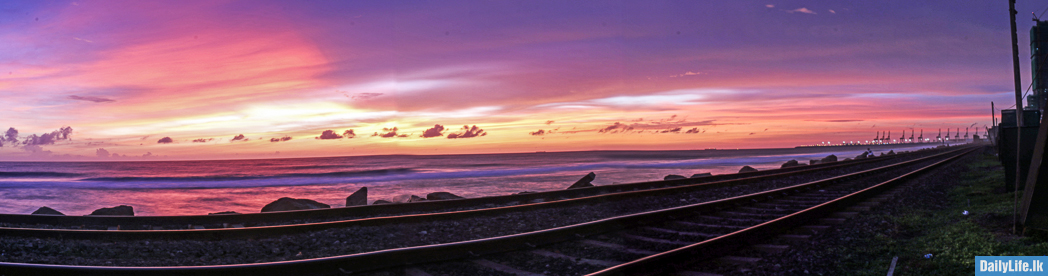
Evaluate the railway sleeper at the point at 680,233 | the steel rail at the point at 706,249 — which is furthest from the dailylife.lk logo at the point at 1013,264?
the railway sleeper at the point at 680,233

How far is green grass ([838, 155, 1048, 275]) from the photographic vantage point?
5711 mm

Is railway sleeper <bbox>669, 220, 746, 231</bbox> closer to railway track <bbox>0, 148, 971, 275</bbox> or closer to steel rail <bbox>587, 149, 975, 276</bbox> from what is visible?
railway track <bbox>0, 148, 971, 275</bbox>

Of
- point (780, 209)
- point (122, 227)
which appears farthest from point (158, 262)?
point (780, 209)

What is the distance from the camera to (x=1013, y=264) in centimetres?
571

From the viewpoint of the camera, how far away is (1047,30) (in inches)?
2579

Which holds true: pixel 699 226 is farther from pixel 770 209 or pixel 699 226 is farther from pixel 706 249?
pixel 770 209

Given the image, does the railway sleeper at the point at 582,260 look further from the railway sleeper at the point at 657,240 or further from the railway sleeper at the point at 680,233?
the railway sleeper at the point at 680,233

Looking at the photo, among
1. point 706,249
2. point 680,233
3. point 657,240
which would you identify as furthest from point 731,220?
point 706,249

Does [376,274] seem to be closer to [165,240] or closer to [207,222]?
[165,240]

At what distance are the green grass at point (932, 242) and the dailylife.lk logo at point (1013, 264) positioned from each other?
12 centimetres

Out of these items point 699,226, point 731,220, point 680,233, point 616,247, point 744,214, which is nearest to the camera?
point 616,247

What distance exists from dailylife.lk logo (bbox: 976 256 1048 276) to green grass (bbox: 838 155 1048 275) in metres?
0.12

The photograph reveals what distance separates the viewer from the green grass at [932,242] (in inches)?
225

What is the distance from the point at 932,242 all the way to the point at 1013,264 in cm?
121
